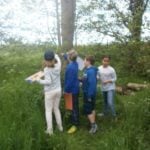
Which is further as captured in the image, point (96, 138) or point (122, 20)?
point (122, 20)

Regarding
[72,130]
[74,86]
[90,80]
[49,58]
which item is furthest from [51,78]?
[72,130]

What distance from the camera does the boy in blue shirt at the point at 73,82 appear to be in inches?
464

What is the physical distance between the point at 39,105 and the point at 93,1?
7.02 metres

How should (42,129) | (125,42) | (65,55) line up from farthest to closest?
1. (125,42)
2. (65,55)
3. (42,129)

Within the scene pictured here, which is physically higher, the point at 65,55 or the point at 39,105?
the point at 65,55

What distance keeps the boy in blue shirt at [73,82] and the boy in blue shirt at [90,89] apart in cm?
22

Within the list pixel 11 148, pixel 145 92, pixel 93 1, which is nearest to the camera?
pixel 11 148

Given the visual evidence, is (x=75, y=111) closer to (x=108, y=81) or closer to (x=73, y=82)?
(x=73, y=82)

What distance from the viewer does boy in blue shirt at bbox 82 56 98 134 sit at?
38.7 ft

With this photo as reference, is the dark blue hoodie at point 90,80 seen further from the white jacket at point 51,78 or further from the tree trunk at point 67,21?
the tree trunk at point 67,21

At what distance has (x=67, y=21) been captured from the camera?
13.9m

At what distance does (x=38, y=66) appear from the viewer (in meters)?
17.8

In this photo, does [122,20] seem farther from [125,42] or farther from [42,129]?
[42,129]

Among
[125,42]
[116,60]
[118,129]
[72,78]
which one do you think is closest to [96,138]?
[118,129]
